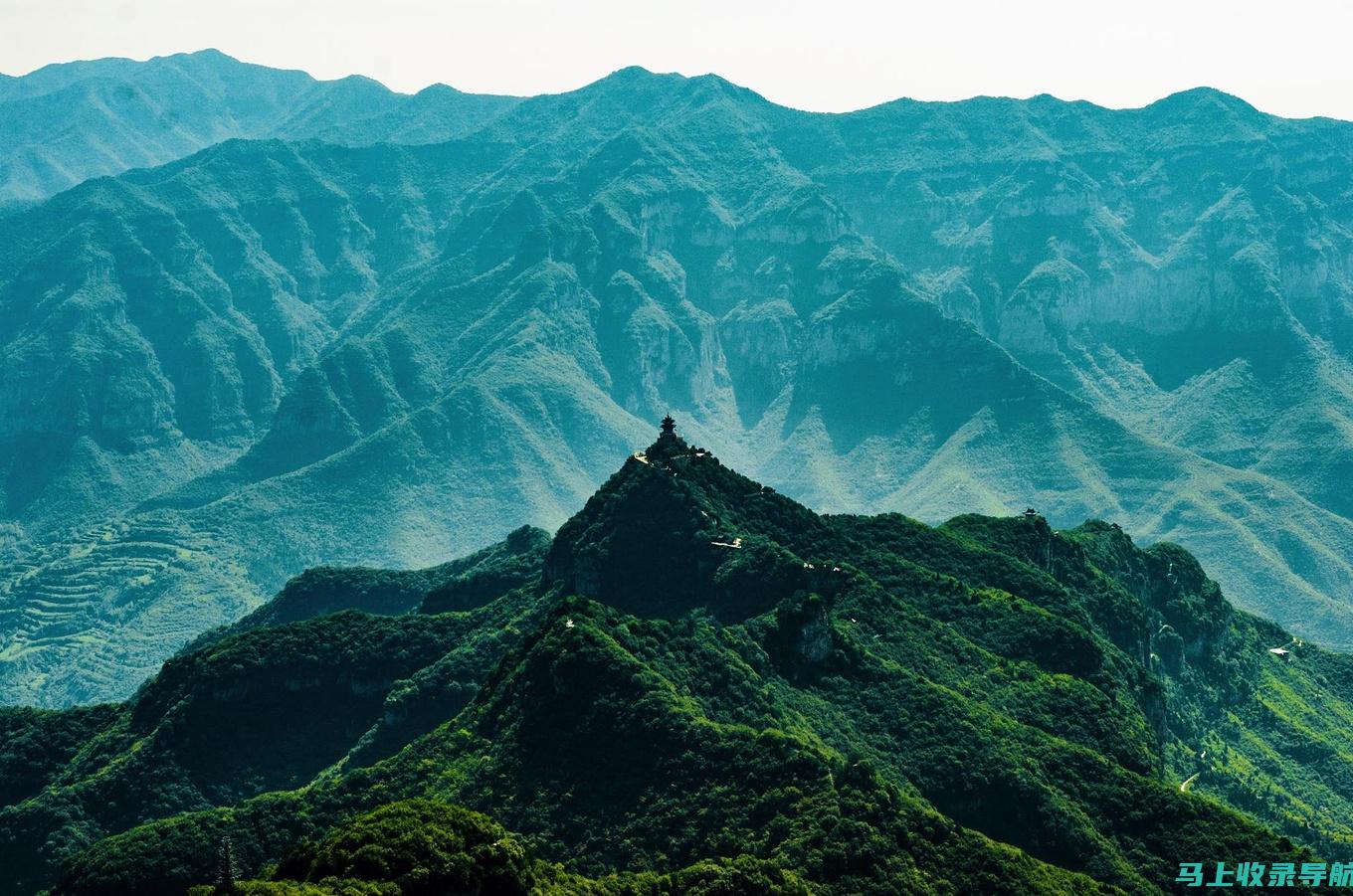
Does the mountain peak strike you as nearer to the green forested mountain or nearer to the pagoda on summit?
the pagoda on summit

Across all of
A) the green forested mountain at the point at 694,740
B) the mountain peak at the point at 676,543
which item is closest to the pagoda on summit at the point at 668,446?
the mountain peak at the point at 676,543

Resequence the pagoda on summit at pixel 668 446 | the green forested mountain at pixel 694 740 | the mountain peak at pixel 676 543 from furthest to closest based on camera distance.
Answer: the pagoda on summit at pixel 668 446 < the mountain peak at pixel 676 543 < the green forested mountain at pixel 694 740

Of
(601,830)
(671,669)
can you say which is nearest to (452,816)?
(601,830)

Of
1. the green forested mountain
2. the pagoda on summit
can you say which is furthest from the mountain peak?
the green forested mountain

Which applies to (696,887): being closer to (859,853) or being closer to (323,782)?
(859,853)

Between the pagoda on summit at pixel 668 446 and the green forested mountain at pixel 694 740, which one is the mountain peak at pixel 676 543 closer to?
the pagoda on summit at pixel 668 446

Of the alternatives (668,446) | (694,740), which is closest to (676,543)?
(668,446)

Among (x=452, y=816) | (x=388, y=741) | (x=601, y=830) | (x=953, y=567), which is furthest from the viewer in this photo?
(x=953, y=567)

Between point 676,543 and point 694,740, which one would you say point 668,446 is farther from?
point 694,740
